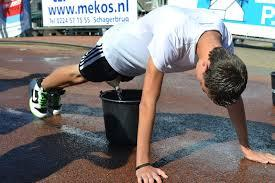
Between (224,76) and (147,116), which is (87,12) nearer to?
(147,116)

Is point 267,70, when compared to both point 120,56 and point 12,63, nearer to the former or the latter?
point 12,63

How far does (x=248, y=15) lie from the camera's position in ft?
42.3

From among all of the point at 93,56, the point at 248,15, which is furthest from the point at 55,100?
the point at 248,15

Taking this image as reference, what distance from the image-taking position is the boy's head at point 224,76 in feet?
9.74

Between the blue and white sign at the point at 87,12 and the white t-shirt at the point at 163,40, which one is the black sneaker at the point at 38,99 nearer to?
the white t-shirt at the point at 163,40

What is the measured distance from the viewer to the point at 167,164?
4.13m

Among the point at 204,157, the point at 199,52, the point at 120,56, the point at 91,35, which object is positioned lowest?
the point at 91,35

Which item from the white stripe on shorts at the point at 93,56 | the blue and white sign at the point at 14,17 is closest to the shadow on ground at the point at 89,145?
the white stripe on shorts at the point at 93,56

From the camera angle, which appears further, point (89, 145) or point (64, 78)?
point (64, 78)

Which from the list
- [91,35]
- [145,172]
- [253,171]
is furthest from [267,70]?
[91,35]

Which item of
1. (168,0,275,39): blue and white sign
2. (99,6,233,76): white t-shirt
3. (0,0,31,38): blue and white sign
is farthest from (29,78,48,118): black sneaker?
(0,0,31,38): blue and white sign

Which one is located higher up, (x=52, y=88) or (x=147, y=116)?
(x=147, y=116)

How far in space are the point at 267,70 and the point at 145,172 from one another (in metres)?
6.75

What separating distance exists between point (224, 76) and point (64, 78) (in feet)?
7.12
